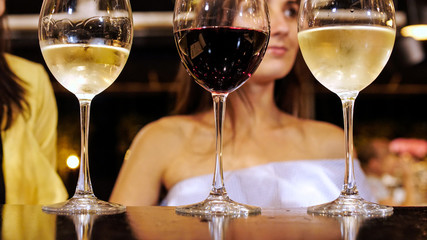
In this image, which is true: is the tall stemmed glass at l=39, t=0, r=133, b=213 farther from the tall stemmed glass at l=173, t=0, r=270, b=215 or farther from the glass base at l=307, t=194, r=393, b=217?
the glass base at l=307, t=194, r=393, b=217

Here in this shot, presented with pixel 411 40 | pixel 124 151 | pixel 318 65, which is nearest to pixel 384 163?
pixel 411 40

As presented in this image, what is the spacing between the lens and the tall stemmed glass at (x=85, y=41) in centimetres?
77

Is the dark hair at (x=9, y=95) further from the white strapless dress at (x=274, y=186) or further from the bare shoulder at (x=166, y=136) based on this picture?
the white strapless dress at (x=274, y=186)

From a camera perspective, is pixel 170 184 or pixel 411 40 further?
pixel 411 40

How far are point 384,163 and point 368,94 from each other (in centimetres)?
282

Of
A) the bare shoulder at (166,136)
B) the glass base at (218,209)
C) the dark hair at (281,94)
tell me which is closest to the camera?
the glass base at (218,209)

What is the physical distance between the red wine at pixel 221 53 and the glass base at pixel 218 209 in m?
0.15

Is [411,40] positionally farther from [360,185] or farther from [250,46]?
[250,46]

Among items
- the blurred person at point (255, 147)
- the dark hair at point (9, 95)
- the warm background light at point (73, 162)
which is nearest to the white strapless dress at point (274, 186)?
the blurred person at point (255, 147)

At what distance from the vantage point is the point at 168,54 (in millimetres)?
7129

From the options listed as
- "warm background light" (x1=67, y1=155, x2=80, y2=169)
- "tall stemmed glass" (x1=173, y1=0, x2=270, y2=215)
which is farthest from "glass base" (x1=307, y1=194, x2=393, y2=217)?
"warm background light" (x1=67, y1=155, x2=80, y2=169)

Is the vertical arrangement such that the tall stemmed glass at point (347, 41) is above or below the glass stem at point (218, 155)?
above

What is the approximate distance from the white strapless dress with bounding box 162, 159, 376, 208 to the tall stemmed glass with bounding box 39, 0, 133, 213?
86 centimetres

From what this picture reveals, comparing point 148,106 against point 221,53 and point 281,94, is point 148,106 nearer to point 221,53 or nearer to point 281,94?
point 281,94
